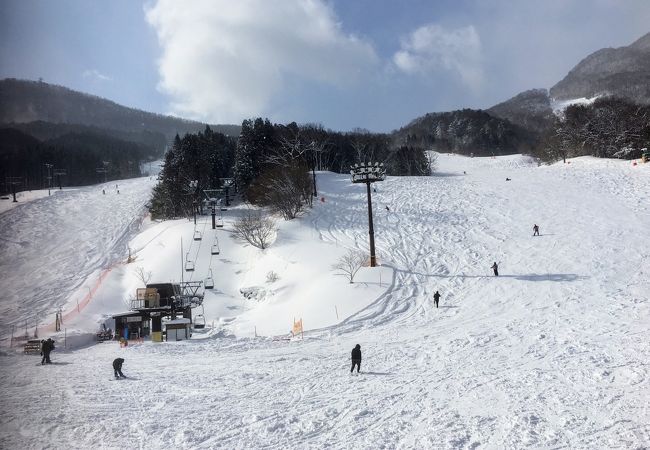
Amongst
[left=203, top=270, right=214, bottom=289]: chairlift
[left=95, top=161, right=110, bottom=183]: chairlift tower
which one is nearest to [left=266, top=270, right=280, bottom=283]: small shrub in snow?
[left=203, top=270, right=214, bottom=289]: chairlift

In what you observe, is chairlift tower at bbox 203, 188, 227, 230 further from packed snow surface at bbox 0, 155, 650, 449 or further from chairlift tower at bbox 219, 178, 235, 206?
packed snow surface at bbox 0, 155, 650, 449

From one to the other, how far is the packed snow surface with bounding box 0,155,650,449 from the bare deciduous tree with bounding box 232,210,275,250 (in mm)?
1560

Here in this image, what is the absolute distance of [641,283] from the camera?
2898 centimetres

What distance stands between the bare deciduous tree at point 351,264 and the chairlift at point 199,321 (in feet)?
37.7

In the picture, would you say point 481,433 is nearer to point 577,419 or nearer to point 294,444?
point 577,419

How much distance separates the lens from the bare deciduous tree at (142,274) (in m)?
42.9

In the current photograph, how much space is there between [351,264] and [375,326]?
852cm

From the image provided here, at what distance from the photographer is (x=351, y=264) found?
3494 cm

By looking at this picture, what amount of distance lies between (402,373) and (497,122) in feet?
589

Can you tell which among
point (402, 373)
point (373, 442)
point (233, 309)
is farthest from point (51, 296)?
point (373, 442)

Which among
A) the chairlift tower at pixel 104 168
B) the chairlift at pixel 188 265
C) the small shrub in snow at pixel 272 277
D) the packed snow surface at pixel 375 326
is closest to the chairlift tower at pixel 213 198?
the packed snow surface at pixel 375 326

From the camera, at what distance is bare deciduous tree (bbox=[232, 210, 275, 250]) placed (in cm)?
4644

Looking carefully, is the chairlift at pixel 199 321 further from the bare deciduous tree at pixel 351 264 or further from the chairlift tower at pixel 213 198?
the chairlift tower at pixel 213 198

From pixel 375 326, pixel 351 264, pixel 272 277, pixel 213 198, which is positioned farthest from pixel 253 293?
pixel 213 198
